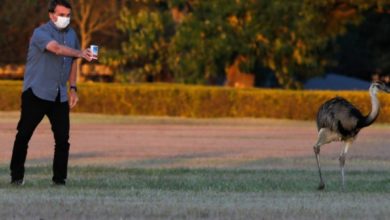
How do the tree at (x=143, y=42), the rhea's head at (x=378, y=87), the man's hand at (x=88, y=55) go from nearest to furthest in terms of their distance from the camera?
the man's hand at (x=88, y=55) < the rhea's head at (x=378, y=87) < the tree at (x=143, y=42)

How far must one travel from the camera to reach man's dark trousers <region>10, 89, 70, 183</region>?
14914mm

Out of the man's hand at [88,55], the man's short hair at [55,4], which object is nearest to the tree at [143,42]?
the man's short hair at [55,4]

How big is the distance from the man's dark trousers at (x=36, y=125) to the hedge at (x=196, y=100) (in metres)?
29.3

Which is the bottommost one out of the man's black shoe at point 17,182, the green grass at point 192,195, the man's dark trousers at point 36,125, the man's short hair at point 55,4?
the man's black shoe at point 17,182

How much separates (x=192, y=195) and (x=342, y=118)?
366 cm

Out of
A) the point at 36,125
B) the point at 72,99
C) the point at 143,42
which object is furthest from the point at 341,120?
the point at 143,42

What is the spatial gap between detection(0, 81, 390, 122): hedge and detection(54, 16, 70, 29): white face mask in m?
29.6

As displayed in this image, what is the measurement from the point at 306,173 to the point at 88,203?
756 cm

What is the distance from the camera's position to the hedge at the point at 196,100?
147 feet

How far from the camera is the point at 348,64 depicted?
90750mm

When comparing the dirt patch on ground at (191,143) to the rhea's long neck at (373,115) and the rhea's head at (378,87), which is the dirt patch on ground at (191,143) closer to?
the rhea's head at (378,87)

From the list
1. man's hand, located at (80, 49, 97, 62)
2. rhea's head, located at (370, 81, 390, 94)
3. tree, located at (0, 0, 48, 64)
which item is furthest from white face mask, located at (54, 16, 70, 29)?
tree, located at (0, 0, 48, 64)

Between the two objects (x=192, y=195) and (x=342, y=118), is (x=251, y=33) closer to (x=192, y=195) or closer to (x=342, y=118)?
(x=342, y=118)

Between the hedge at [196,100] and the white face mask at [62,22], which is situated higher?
the white face mask at [62,22]
